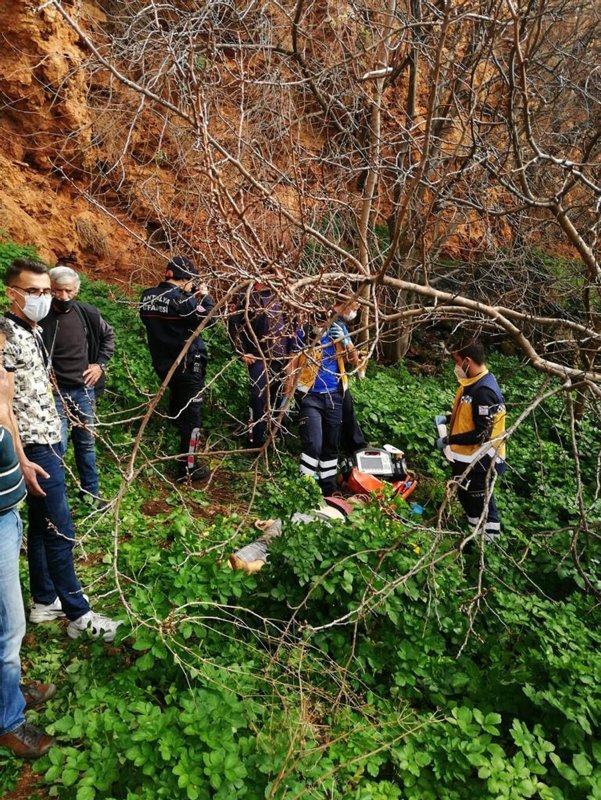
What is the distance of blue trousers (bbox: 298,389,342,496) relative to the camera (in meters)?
5.30

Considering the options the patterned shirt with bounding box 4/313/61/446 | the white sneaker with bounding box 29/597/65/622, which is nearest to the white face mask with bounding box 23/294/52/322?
the patterned shirt with bounding box 4/313/61/446

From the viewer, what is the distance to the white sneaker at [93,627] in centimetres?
305

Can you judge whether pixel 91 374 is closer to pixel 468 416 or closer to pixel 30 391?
pixel 30 391

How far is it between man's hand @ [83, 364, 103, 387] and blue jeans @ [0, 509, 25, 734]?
1.91 meters

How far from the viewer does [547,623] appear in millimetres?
3059

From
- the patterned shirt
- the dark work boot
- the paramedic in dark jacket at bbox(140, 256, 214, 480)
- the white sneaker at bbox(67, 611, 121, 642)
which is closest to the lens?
the dark work boot

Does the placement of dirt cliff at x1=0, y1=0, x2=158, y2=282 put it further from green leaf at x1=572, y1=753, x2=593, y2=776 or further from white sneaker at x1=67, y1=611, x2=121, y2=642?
green leaf at x1=572, y1=753, x2=593, y2=776

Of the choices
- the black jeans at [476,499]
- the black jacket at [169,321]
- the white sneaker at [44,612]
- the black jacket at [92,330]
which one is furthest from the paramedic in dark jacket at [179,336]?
the black jeans at [476,499]

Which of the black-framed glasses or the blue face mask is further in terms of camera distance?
the blue face mask

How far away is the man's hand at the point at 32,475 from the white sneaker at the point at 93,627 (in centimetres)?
81

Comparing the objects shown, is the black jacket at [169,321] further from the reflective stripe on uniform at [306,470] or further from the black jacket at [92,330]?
the reflective stripe on uniform at [306,470]

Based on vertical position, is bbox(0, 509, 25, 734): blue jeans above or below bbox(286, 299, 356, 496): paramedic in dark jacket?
above

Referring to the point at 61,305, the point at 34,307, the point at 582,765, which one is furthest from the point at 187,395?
the point at 582,765

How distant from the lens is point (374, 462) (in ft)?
18.8
